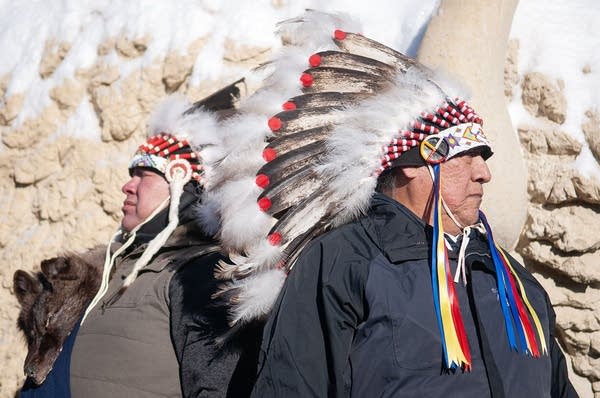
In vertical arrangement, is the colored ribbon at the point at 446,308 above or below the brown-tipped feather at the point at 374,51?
below

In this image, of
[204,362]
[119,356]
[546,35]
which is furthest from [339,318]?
[546,35]

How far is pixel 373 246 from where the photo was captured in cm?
195

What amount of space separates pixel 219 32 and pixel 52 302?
1.91m

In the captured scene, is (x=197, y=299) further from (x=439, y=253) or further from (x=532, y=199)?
(x=532, y=199)

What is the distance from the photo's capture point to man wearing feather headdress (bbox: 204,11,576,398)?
1.80 metres

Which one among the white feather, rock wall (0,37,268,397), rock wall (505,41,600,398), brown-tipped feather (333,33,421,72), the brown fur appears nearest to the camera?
the white feather

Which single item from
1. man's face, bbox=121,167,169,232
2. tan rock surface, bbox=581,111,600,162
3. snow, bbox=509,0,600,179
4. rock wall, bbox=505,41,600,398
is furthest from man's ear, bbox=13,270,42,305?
tan rock surface, bbox=581,111,600,162

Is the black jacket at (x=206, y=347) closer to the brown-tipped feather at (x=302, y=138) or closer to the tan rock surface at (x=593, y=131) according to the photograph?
the brown-tipped feather at (x=302, y=138)

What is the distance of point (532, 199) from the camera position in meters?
3.03

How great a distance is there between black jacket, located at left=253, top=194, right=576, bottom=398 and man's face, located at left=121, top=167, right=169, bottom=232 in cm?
101

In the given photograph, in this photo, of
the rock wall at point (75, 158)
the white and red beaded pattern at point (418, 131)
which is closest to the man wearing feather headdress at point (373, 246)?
the white and red beaded pattern at point (418, 131)

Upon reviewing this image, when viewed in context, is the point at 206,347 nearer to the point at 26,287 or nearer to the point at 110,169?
the point at 26,287

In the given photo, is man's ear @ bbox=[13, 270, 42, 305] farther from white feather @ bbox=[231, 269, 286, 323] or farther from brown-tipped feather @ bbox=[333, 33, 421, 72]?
brown-tipped feather @ bbox=[333, 33, 421, 72]

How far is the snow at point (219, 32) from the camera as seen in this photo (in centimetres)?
314
